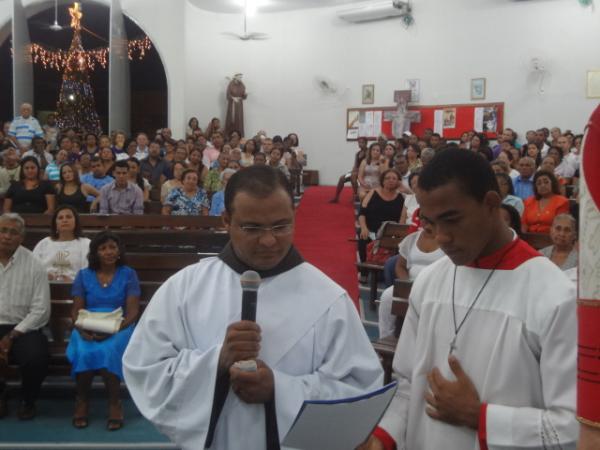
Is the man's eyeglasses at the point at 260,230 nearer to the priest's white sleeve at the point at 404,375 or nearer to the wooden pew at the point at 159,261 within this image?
the priest's white sleeve at the point at 404,375

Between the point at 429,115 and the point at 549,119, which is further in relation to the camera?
the point at 429,115

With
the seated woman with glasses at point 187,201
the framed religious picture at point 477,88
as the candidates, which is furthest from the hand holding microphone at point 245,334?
the framed religious picture at point 477,88

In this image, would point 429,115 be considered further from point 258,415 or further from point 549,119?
point 258,415

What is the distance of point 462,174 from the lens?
150 cm

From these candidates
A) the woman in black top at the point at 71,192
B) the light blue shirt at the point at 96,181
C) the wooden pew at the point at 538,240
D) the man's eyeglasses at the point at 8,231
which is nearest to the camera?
the man's eyeglasses at the point at 8,231

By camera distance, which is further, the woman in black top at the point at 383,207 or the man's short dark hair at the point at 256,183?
the woman in black top at the point at 383,207

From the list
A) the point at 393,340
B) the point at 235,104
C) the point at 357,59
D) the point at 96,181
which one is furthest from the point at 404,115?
the point at 393,340

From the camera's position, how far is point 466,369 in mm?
1493

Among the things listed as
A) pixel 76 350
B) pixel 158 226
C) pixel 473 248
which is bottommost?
pixel 76 350

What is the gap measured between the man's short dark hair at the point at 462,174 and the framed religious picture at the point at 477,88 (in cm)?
1353

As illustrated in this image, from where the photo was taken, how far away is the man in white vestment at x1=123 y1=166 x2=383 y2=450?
1.56 m

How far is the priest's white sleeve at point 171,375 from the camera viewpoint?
5.13ft

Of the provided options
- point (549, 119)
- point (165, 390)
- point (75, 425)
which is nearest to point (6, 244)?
point (75, 425)

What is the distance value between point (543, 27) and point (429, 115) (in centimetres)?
296
